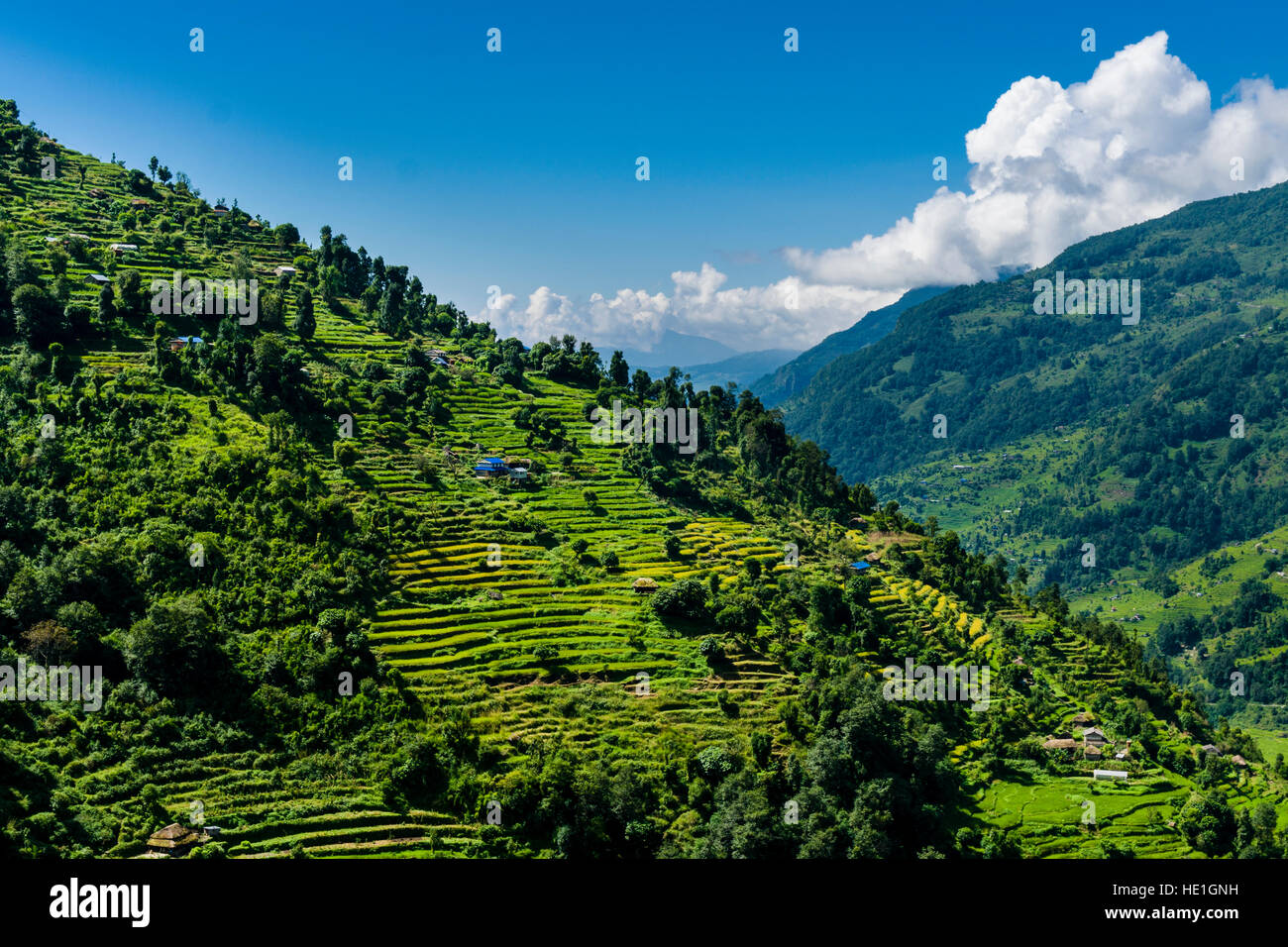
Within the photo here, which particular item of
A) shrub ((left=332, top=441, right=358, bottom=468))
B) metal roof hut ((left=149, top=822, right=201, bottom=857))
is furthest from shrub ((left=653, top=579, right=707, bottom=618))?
metal roof hut ((left=149, top=822, right=201, bottom=857))

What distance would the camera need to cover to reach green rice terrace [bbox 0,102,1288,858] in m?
40.9

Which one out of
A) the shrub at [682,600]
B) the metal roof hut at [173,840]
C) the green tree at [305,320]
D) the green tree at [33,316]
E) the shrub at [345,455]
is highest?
the green tree at [305,320]

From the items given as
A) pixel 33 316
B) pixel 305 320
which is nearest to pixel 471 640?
pixel 33 316

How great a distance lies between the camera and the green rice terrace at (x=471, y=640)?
4088 cm

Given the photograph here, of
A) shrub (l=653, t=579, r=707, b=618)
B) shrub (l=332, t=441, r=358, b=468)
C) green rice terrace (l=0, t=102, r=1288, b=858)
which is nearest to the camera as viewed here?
green rice terrace (l=0, t=102, r=1288, b=858)

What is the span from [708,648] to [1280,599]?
188781mm

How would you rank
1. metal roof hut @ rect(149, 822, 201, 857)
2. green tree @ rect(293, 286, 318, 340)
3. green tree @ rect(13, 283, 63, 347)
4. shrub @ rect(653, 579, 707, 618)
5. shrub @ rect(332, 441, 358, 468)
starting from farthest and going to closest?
green tree @ rect(293, 286, 318, 340)
green tree @ rect(13, 283, 63, 347)
shrub @ rect(332, 441, 358, 468)
shrub @ rect(653, 579, 707, 618)
metal roof hut @ rect(149, 822, 201, 857)

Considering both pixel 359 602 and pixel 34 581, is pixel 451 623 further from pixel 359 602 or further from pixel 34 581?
pixel 34 581

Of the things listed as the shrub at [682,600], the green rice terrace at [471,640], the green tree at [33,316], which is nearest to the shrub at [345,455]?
the green rice terrace at [471,640]

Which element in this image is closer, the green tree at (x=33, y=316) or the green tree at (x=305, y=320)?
the green tree at (x=33, y=316)

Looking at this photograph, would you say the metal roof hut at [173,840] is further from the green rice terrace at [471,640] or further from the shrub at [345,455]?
the shrub at [345,455]

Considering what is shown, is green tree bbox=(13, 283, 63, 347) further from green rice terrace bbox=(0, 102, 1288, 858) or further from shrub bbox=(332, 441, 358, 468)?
shrub bbox=(332, 441, 358, 468)

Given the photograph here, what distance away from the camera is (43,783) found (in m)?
37.3

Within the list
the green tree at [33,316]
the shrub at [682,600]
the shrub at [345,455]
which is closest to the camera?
the shrub at [682,600]
